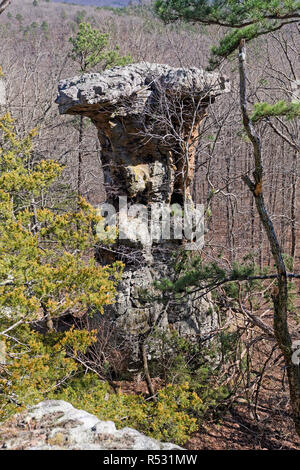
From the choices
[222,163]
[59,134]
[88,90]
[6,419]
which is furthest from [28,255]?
[222,163]

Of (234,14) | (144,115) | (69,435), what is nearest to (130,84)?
(144,115)

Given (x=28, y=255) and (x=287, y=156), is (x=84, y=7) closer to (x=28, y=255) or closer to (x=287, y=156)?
(x=287, y=156)

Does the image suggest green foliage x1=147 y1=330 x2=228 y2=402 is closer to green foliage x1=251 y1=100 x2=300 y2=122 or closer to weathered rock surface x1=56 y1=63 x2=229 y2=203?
weathered rock surface x1=56 y1=63 x2=229 y2=203

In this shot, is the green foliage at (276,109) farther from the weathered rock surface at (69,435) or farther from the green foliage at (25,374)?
the weathered rock surface at (69,435)

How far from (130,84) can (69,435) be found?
7.40m

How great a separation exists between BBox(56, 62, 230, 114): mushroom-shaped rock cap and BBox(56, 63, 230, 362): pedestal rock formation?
0.07 feet

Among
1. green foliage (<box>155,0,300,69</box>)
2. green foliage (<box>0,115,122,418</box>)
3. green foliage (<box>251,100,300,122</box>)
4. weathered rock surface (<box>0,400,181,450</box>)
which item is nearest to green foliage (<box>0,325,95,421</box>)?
green foliage (<box>0,115,122,418</box>)

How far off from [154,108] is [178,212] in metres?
2.62

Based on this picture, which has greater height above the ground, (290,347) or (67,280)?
(67,280)

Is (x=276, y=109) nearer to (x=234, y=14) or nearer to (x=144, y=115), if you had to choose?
(x=234, y=14)

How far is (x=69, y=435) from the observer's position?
357 centimetres

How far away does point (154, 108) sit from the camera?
9.44m

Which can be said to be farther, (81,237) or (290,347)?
(81,237)

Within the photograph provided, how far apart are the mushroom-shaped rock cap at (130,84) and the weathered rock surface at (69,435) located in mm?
6375
